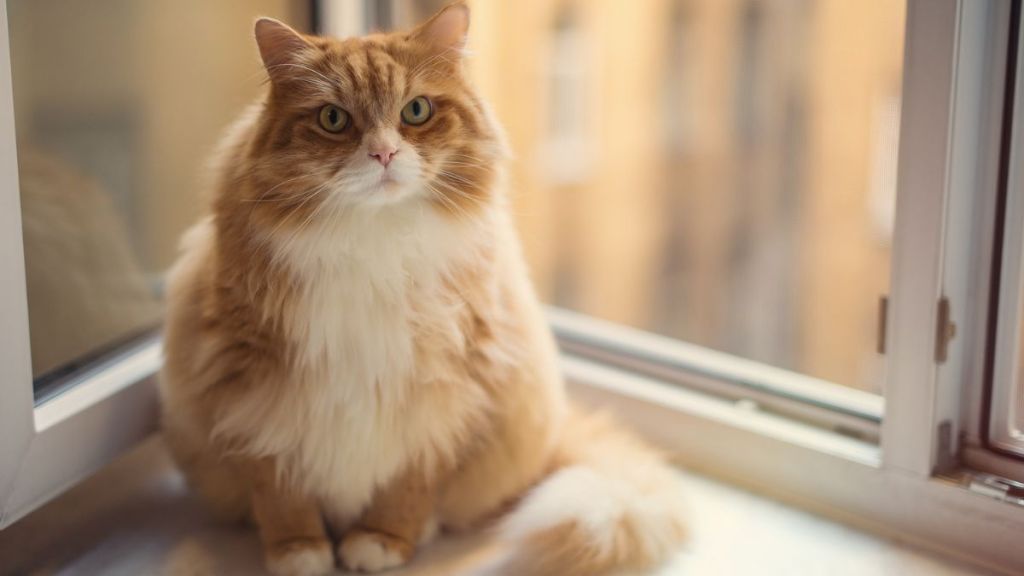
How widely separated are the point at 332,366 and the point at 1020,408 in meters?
0.95

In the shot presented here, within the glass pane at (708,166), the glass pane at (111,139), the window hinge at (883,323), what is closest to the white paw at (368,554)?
the glass pane at (111,139)

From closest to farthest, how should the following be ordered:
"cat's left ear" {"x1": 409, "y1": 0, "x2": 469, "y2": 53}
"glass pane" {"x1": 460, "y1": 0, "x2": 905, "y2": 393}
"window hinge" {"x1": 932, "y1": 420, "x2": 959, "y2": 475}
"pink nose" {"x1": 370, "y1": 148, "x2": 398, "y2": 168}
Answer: "pink nose" {"x1": 370, "y1": 148, "x2": 398, "y2": 168}, "cat's left ear" {"x1": 409, "y1": 0, "x2": 469, "y2": 53}, "window hinge" {"x1": 932, "y1": 420, "x2": 959, "y2": 475}, "glass pane" {"x1": 460, "y1": 0, "x2": 905, "y2": 393}

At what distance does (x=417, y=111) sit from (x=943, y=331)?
0.75 metres

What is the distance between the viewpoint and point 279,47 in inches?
45.1

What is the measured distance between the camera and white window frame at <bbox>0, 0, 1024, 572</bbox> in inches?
45.9

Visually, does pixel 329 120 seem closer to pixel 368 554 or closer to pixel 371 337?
pixel 371 337

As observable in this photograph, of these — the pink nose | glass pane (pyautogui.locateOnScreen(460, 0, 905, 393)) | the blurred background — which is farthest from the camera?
glass pane (pyautogui.locateOnScreen(460, 0, 905, 393))

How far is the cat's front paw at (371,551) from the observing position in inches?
49.8

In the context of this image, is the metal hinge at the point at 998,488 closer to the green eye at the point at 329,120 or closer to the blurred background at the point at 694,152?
the blurred background at the point at 694,152

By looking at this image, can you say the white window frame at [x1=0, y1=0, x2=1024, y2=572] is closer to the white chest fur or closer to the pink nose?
the white chest fur

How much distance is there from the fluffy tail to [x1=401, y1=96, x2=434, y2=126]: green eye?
54 centimetres

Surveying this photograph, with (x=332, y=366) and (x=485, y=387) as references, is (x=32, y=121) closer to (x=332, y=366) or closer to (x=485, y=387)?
(x=332, y=366)

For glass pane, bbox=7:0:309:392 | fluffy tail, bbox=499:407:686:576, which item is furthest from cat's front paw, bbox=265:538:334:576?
glass pane, bbox=7:0:309:392

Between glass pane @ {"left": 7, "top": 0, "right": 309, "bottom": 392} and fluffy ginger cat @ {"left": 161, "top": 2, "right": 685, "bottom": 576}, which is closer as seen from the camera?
fluffy ginger cat @ {"left": 161, "top": 2, "right": 685, "bottom": 576}
